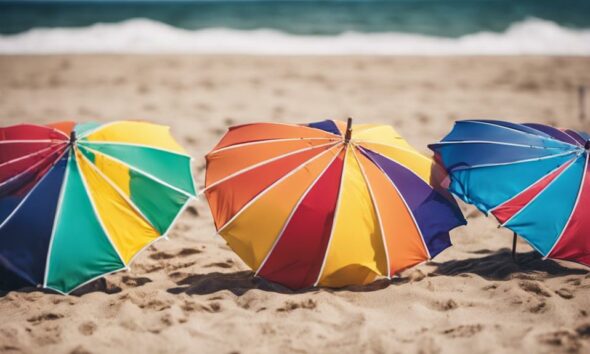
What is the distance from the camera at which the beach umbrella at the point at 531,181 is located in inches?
132

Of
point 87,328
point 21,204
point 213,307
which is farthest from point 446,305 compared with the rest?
point 21,204

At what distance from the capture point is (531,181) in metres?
3.47

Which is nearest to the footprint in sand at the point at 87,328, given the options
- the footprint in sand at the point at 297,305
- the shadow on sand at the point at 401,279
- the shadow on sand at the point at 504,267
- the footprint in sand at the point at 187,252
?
the shadow on sand at the point at 401,279

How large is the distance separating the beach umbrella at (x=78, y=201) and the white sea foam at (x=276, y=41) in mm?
10971

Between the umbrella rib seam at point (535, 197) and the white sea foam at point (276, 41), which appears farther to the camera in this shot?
the white sea foam at point (276, 41)

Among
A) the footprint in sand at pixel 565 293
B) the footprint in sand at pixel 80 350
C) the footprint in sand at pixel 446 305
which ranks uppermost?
the footprint in sand at pixel 565 293

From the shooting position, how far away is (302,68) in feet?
34.5

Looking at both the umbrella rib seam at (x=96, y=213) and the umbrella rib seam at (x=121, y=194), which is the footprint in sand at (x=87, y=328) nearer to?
the umbrella rib seam at (x=96, y=213)

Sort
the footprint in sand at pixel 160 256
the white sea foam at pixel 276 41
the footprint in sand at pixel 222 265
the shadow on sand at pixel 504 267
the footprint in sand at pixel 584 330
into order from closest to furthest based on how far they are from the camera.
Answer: the footprint in sand at pixel 584 330
the shadow on sand at pixel 504 267
the footprint in sand at pixel 222 265
the footprint in sand at pixel 160 256
the white sea foam at pixel 276 41

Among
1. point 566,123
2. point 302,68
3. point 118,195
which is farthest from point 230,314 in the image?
point 302,68

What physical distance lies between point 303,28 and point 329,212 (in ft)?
52.2

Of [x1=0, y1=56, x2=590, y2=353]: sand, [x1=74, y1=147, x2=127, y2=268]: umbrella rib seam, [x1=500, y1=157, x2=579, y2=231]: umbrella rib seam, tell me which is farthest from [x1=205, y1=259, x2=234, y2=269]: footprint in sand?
[x1=500, y1=157, x2=579, y2=231]: umbrella rib seam

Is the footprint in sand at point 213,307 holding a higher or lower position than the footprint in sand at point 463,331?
higher

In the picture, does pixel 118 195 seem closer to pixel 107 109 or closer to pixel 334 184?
pixel 334 184
